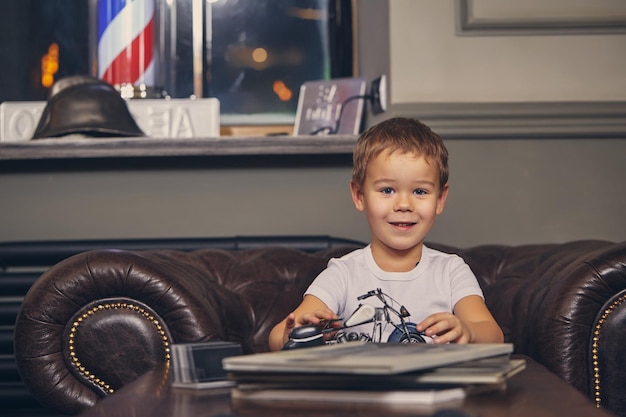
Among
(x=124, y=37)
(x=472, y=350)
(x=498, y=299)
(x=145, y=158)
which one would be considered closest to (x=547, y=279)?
(x=498, y=299)

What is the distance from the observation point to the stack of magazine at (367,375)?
99cm

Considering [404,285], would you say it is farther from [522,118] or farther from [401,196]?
[522,118]

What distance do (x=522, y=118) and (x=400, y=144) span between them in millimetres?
917

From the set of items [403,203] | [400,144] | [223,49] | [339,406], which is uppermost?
[223,49]

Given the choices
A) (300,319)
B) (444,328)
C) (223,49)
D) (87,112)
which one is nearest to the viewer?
(444,328)

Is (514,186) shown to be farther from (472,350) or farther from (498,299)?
(472,350)

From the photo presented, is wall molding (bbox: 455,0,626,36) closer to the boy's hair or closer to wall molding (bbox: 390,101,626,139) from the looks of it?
wall molding (bbox: 390,101,626,139)

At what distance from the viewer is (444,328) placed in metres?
1.38

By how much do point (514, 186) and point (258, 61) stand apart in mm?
1059

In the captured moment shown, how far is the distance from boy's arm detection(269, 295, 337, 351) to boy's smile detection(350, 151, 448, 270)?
19 cm

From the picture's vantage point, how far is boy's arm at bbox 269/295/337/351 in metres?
1.48

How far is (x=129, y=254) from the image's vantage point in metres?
1.79

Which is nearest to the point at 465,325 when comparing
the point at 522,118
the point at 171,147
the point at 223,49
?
the point at 522,118

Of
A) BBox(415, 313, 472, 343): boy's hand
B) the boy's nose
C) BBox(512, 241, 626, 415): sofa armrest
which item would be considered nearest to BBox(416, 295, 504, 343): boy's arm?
BBox(415, 313, 472, 343): boy's hand
